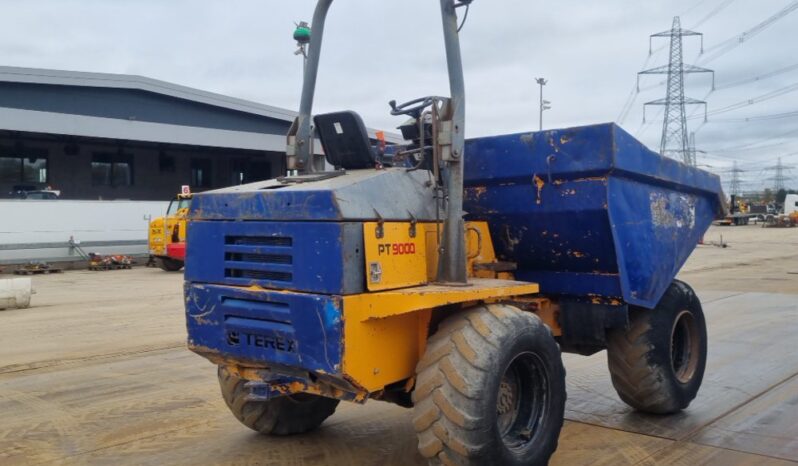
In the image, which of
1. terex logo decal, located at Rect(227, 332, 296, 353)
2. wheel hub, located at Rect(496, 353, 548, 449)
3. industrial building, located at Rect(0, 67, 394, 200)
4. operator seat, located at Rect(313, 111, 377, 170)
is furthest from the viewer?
industrial building, located at Rect(0, 67, 394, 200)

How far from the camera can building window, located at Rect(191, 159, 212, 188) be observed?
3291cm

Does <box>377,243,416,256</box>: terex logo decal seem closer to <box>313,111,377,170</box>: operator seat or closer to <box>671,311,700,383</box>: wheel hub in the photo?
<box>313,111,377,170</box>: operator seat

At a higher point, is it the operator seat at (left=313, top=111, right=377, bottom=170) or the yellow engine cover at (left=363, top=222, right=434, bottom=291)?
the operator seat at (left=313, top=111, right=377, bottom=170)

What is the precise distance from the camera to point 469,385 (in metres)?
3.95

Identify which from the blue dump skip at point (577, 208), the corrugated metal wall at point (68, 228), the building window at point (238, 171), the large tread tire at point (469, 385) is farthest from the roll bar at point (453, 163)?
the building window at point (238, 171)

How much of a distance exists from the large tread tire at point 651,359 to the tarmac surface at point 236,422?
17 centimetres

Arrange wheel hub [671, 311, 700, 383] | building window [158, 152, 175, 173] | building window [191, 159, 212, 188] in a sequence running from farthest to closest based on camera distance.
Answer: building window [191, 159, 212, 188] → building window [158, 152, 175, 173] → wheel hub [671, 311, 700, 383]

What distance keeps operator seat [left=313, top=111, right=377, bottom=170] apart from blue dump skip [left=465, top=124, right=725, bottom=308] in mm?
1093

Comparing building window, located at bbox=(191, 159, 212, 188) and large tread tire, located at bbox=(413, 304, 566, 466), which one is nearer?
large tread tire, located at bbox=(413, 304, 566, 466)

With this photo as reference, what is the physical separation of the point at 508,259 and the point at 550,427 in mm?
1467

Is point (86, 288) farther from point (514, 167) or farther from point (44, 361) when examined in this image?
point (514, 167)

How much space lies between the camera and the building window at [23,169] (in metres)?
27.5

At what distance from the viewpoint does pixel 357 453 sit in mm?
5121

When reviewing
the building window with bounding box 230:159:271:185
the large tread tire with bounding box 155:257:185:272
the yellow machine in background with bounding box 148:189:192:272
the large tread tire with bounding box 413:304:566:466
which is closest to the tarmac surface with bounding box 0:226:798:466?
the large tread tire with bounding box 413:304:566:466
